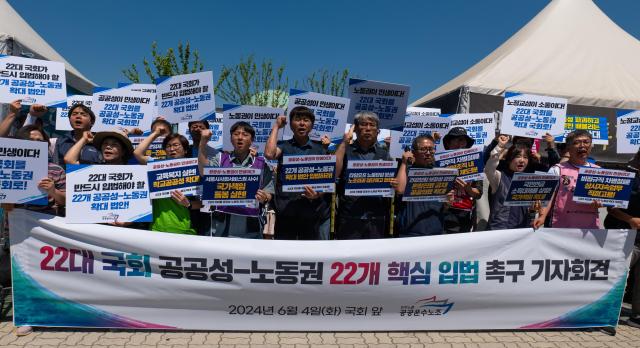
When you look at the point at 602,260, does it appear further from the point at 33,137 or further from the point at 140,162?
the point at 33,137

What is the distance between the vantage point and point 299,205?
4336 mm

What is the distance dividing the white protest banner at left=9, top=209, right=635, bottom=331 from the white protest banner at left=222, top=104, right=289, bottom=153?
5.22 ft

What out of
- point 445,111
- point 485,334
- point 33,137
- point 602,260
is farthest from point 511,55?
point 33,137

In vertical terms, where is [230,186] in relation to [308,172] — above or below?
below

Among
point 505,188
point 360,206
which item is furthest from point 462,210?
point 360,206

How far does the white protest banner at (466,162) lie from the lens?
4367 millimetres

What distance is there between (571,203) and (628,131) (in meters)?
2.16

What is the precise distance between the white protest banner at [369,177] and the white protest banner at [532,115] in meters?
2.28

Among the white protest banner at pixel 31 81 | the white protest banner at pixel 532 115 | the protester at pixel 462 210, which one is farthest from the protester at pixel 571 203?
the white protest banner at pixel 31 81

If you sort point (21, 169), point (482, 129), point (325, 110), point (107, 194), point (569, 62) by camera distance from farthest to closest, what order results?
point (569, 62), point (482, 129), point (325, 110), point (107, 194), point (21, 169)

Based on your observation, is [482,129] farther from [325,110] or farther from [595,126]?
[325,110]

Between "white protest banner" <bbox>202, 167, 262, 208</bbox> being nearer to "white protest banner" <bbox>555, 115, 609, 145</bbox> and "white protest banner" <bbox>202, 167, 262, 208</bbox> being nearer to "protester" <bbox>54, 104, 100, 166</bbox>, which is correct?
"protester" <bbox>54, 104, 100, 166</bbox>

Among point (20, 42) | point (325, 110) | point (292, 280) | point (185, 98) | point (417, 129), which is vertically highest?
point (20, 42)

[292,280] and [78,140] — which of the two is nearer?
[292,280]
